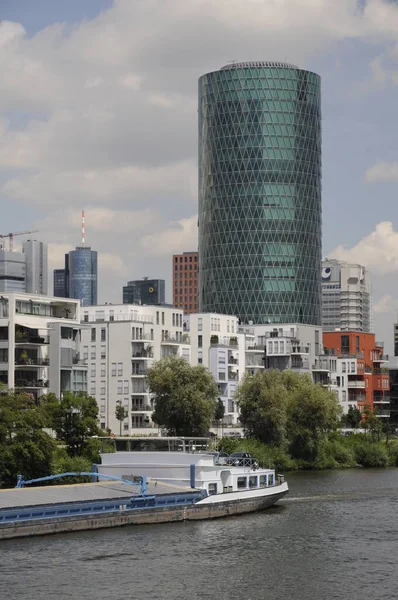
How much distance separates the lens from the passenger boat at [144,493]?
84.1 metres

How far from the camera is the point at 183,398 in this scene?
160375 millimetres

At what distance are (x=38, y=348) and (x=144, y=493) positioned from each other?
199 feet

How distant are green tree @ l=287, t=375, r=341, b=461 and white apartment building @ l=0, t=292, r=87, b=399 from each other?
28127 mm

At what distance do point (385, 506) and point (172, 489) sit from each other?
21.8 m

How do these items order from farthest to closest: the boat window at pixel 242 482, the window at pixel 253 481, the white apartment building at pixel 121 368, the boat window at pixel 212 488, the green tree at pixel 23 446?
the white apartment building at pixel 121 368, the window at pixel 253 481, the boat window at pixel 242 482, the green tree at pixel 23 446, the boat window at pixel 212 488

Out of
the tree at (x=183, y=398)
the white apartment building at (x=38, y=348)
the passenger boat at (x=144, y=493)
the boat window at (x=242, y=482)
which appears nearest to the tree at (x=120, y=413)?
the tree at (x=183, y=398)

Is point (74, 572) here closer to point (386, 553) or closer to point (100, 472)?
point (386, 553)

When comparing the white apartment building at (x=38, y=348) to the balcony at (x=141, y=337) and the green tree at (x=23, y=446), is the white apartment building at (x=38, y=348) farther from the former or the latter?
the green tree at (x=23, y=446)

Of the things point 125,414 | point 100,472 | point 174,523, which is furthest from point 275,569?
point 125,414

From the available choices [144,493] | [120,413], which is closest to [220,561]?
[144,493]

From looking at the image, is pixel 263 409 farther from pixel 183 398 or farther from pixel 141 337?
pixel 141 337

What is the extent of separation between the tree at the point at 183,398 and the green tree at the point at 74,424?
115ft

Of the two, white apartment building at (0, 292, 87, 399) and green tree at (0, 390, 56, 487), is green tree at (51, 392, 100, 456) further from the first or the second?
white apartment building at (0, 292, 87, 399)

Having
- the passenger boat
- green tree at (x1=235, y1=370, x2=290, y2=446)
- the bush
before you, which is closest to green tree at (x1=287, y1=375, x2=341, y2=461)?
green tree at (x1=235, y1=370, x2=290, y2=446)
